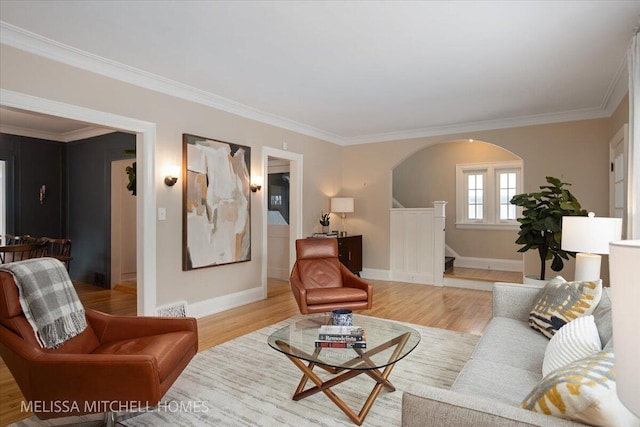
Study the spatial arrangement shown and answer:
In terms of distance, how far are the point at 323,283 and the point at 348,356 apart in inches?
85.6

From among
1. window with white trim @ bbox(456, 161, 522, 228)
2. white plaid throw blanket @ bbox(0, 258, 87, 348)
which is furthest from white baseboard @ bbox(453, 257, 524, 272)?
white plaid throw blanket @ bbox(0, 258, 87, 348)

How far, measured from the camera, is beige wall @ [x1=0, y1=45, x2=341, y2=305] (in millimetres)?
3180

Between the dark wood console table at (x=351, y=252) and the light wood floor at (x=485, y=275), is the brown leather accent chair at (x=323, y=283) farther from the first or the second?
the light wood floor at (x=485, y=275)

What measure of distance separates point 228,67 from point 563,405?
11.9 ft

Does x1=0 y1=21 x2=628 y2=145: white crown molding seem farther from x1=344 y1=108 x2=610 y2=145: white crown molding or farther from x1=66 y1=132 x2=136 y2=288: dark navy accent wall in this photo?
x1=66 y1=132 x2=136 y2=288: dark navy accent wall

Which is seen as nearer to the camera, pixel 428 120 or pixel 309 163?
pixel 428 120

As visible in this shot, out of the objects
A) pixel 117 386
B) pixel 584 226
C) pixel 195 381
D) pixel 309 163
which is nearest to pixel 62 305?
pixel 117 386

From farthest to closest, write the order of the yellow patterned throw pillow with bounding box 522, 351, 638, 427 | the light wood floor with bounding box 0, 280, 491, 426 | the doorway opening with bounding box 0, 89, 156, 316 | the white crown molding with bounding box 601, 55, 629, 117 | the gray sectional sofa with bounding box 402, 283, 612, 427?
1. the light wood floor with bounding box 0, 280, 491, 426
2. the doorway opening with bounding box 0, 89, 156, 316
3. the white crown molding with bounding box 601, 55, 629, 117
4. the gray sectional sofa with bounding box 402, 283, 612, 427
5. the yellow patterned throw pillow with bounding box 522, 351, 638, 427

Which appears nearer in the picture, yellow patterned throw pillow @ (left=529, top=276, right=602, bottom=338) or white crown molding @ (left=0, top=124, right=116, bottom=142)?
yellow patterned throw pillow @ (left=529, top=276, right=602, bottom=338)

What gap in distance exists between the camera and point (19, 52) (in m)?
→ 3.05

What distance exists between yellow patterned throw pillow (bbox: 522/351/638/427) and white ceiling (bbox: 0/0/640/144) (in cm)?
236

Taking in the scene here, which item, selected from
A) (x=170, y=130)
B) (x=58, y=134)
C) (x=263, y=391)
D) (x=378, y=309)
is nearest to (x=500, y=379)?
(x=263, y=391)

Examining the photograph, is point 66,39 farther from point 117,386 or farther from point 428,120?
point 428,120

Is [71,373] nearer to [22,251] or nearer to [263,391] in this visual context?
[263,391]
